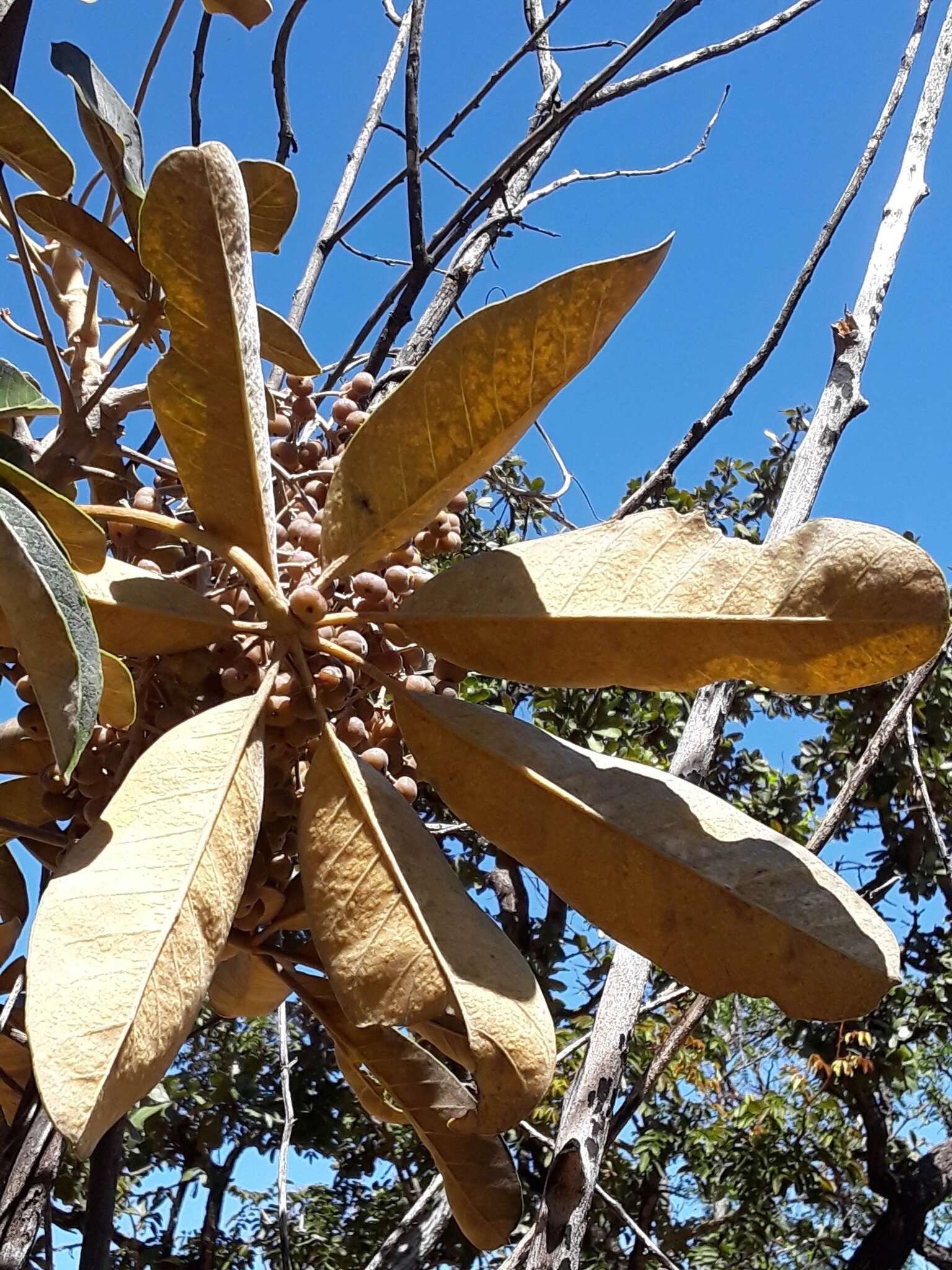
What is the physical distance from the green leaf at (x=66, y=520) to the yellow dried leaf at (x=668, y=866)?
0.21 metres

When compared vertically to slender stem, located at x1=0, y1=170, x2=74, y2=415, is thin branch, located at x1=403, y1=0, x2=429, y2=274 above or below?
above

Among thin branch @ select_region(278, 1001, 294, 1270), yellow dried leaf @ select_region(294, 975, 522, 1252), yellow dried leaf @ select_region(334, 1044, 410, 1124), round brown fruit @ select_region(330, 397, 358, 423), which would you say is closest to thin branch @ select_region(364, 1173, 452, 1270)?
thin branch @ select_region(278, 1001, 294, 1270)

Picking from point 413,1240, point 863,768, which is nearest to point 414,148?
point 863,768

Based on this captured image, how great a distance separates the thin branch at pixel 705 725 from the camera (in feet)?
3.67

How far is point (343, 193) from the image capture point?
4.78 feet

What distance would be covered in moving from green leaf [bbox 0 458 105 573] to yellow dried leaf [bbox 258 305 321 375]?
411 mm

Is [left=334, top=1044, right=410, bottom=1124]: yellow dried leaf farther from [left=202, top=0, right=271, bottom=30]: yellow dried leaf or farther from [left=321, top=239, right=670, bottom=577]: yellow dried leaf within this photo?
[left=202, top=0, right=271, bottom=30]: yellow dried leaf

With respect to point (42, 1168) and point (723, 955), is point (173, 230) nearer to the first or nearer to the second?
point (723, 955)

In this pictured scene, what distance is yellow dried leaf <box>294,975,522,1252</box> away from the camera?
85 centimetres

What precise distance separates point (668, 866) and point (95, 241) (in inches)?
23.6

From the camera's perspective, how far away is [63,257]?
1.11 meters

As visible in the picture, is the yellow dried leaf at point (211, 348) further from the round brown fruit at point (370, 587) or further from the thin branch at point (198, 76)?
the thin branch at point (198, 76)

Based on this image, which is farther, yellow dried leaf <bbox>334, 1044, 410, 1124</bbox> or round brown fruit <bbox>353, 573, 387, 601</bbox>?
yellow dried leaf <bbox>334, 1044, 410, 1124</bbox>

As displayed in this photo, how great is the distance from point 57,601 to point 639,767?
0.35 m
